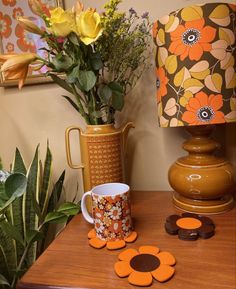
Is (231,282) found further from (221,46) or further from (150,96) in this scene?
(150,96)

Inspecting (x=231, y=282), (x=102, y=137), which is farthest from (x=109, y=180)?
(x=231, y=282)

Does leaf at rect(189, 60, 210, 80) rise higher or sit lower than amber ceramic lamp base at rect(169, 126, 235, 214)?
higher

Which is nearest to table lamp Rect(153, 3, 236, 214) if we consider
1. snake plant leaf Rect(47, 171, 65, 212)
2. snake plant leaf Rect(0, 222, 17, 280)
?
snake plant leaf Rect(47, 171, 65, 212)

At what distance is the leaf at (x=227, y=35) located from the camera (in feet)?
1.90

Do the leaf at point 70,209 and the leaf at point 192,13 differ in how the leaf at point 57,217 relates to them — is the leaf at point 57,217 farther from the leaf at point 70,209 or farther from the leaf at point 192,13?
the leaf at point 192,13

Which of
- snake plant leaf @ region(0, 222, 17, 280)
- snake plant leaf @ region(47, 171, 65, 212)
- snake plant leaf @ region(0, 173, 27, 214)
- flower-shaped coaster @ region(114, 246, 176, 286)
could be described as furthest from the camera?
snake plant leaf @ region(47, 171, 65, 212)

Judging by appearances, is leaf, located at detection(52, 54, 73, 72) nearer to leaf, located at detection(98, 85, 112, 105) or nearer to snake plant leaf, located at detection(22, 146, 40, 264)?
leaf, located at detection(98, 85, 112, 105)

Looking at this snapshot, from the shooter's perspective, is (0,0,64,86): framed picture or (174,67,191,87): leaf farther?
(0,0,64,86): framed picture

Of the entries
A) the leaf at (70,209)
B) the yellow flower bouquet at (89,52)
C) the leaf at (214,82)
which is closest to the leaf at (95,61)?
the yellow flower bouquet at (89,52)

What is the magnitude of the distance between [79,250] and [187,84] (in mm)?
404

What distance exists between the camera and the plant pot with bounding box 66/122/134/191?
0.68 m

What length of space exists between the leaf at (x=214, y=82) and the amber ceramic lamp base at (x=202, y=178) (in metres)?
0.12

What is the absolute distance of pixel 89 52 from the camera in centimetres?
65

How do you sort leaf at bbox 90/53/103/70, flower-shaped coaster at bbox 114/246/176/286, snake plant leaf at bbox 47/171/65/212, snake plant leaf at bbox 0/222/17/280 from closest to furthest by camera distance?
1. flower-shaped coaster at bbox 114/246/176/286
2. leaf at bbox 90/53/103/70
3. snake plant leaf at bbox 0/222/17/280
4. snake plant leaf at bbox 47/171/65/212
